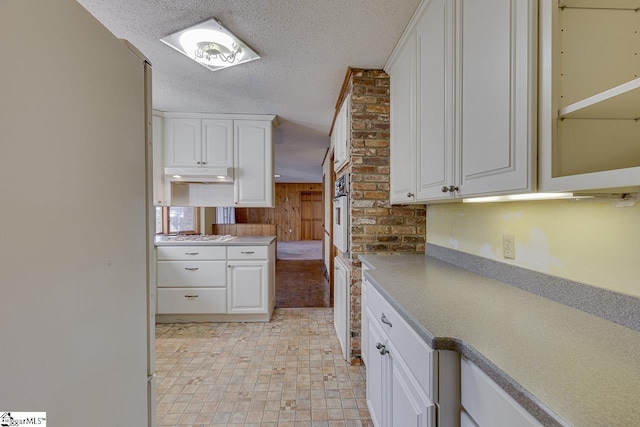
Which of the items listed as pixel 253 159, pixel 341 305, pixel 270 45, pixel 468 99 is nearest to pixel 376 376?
pixel 341 305

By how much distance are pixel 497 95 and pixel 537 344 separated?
2.51 ft

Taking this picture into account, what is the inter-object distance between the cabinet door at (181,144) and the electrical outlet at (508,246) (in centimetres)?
292

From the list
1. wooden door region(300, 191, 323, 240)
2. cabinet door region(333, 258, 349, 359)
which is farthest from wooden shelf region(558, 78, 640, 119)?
wooden door region(300, 191, 323, 240)

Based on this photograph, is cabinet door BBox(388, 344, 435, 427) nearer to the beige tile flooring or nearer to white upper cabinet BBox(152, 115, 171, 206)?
the beige tile flooring

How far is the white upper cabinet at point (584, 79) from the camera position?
76cm

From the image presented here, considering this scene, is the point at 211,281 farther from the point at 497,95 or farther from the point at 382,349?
the point at 497,95

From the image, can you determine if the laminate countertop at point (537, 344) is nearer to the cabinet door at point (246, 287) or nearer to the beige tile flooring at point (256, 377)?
Result: the beige tile flooring at point (256, 377)

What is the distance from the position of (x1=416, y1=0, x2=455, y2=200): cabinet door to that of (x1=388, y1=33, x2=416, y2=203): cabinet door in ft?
0.27

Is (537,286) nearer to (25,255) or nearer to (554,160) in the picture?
(554,160)

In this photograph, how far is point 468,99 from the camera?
1101 mm

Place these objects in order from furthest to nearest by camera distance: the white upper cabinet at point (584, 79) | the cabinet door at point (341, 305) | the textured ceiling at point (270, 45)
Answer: the cabinet door at point (341, 305), the textured ceiling at point (270, 45), the white upper cabinet at point (584, 79)

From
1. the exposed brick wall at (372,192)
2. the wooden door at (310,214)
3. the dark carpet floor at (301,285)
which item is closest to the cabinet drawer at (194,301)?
the dark carpet floor at (301,285)

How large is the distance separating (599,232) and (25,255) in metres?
1.48

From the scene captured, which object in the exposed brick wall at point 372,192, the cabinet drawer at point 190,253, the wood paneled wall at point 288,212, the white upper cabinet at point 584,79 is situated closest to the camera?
the white upper cabinet at point 584,79
